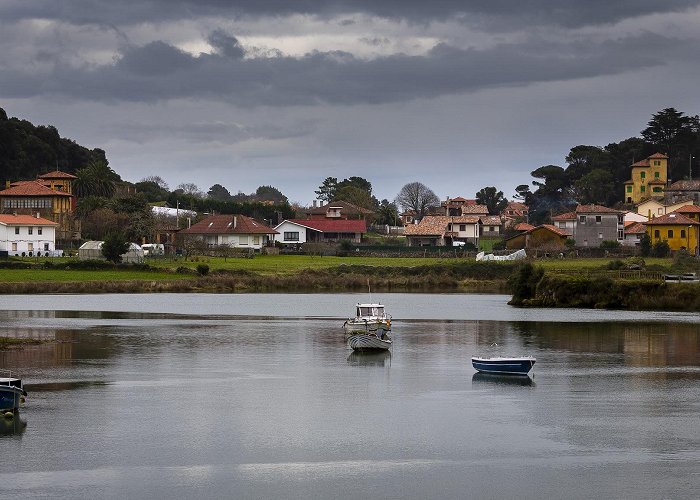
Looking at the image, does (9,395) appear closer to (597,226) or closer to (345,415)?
(345,415)

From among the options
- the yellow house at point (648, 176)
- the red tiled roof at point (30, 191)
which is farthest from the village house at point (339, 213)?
the yellow house at point (648, 176)

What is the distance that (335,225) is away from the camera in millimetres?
161625

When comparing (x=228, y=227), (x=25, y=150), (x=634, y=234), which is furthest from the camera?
(x=25, y=150)

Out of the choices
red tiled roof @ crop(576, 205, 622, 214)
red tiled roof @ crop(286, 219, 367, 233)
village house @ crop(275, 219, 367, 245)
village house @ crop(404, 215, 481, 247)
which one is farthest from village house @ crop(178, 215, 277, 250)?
red tiled roof @ crop(576, 205, 622, 214)

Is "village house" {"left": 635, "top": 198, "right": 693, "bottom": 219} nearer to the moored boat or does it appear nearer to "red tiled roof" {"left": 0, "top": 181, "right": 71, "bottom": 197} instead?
"red tiled roof" {"left": 0, "top": 181, "right": 71, "bottom": 197}

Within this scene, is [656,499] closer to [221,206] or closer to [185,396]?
[185,396]

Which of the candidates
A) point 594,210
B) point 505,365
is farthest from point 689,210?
point 505,365

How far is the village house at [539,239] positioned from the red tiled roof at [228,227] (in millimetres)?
32257

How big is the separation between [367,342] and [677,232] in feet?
278

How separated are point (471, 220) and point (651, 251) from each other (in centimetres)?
3799

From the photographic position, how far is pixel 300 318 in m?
80.7

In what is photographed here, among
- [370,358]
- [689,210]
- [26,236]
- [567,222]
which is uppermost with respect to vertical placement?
[689,210]

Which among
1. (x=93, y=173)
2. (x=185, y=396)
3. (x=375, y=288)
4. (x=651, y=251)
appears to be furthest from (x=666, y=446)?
(x=93, y=173)

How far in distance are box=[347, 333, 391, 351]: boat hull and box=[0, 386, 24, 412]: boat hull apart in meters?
23.6
